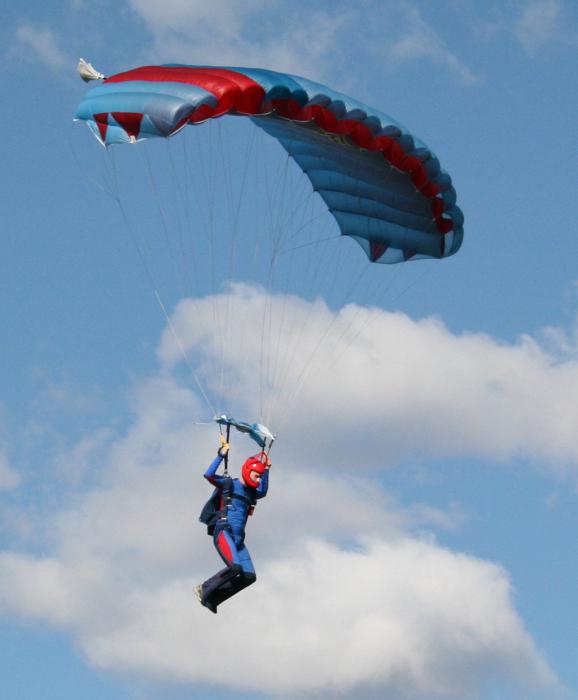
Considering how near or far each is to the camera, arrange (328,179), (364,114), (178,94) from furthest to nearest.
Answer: (328,179), (364,114), (178,94)

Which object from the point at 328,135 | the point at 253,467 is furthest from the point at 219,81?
the point at 253,467

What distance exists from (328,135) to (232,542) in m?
7.20

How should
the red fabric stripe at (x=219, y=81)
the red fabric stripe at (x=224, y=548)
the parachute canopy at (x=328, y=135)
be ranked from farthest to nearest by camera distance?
the red fabric stripe at (x=224, y=548) → the red fabric stripe at (x=219, y=81) → the parachute canopy at (x=328, y=135)

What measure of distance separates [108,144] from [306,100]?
3.27 metres

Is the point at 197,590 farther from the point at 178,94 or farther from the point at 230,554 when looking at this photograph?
the point at 178,94

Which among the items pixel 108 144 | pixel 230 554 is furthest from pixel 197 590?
pixel 108 144

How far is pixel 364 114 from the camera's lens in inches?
1069

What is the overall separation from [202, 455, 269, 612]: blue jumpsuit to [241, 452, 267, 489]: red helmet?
98mm

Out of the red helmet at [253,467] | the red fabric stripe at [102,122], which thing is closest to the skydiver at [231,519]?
the red helmet at [253,467]

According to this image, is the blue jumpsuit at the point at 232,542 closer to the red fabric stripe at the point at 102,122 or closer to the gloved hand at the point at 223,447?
the gloved hand at the point at 223,447

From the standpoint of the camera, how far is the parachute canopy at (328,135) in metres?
25.3

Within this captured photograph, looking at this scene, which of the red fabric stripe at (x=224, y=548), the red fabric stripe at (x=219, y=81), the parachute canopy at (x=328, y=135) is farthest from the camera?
the red fabric stripe at (x=224, y=548)

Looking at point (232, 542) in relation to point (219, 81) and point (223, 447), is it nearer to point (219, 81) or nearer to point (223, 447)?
point (223, 447)

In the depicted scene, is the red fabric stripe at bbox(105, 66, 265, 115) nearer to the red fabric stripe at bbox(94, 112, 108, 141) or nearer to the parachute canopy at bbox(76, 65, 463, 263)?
the parachute canopy at bbox(76, 65, 463, 263)
